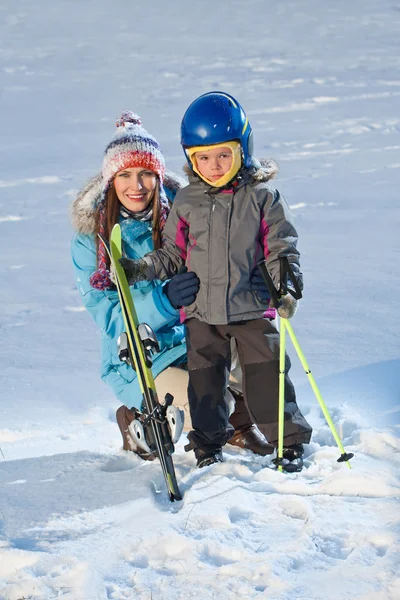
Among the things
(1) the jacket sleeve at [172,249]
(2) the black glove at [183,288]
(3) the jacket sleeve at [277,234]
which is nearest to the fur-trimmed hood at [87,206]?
(1) the jacket sleeve at [172,249]

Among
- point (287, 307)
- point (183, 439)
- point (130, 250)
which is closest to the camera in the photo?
point (287, 307)

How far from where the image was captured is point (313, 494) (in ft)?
11.4

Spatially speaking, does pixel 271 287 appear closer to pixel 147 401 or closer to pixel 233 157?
pixel 233 157

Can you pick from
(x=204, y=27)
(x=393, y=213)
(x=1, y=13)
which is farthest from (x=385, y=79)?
(x=1, y=13)

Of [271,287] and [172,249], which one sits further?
[172,249]

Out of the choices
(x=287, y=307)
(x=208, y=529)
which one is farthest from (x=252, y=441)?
(x=208, y=529)

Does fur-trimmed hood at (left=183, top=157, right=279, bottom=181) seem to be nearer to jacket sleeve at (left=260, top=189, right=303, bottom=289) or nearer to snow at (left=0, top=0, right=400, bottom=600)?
jacket sleeve at (left=260, top=189, right=303, bottom=289)

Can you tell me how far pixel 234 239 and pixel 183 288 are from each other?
1.09ft

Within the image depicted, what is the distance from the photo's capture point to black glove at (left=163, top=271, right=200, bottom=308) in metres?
3.88

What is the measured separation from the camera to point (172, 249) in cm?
400

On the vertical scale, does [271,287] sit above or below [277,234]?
below

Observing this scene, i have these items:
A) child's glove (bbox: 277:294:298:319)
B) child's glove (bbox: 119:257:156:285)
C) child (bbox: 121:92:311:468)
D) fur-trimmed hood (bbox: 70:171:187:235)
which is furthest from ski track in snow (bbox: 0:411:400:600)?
fur-trimmed hood (bbox: 70:171:187:235)

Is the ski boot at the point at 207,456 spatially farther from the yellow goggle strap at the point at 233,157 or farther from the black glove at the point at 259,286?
the yellow goggle strap at the point at 233,157

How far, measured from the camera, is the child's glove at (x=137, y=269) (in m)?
3.84
